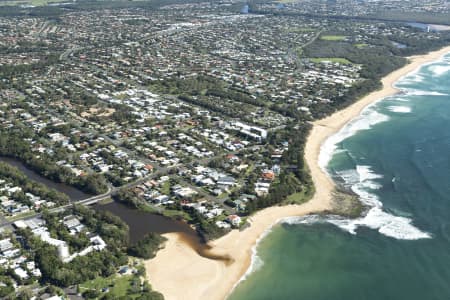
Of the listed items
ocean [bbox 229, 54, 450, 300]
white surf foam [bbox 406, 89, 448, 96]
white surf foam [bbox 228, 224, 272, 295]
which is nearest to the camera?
ocean [bbox 229, 54, 450, 300]

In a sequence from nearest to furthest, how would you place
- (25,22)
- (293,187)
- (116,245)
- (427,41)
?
(116,245)
(293,187)
(427,41)
(25,22)

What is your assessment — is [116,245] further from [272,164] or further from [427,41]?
[427,41]

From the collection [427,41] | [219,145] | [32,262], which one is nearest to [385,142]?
[219,145]

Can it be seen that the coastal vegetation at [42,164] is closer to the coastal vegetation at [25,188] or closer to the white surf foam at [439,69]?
the coastal vegetation at [25,188]

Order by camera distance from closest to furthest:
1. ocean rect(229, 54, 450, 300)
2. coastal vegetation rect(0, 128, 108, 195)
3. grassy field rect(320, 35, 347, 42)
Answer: ocean rect(229, 54, 450, 300) < coastal vegetation rect(0, 128, 108, 195) < grassy field rect(320, 35, 347, 42)

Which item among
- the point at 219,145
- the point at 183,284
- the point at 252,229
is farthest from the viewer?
the point at 219,145

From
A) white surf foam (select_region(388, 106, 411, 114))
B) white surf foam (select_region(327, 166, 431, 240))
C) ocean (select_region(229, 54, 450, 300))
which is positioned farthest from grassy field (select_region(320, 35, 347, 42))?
white surf foam (select_region(327, 166, 431, 240))

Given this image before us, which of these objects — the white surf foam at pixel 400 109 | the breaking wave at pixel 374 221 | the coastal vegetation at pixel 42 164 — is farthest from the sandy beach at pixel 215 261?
the white surf foam at pixel 400 109

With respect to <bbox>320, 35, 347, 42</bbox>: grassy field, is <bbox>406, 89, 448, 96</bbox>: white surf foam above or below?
below

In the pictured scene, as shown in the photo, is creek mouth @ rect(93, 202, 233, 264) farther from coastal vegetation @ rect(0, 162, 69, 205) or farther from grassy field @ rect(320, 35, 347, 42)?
grassy field @ rect(320, 35, 347, 42)
